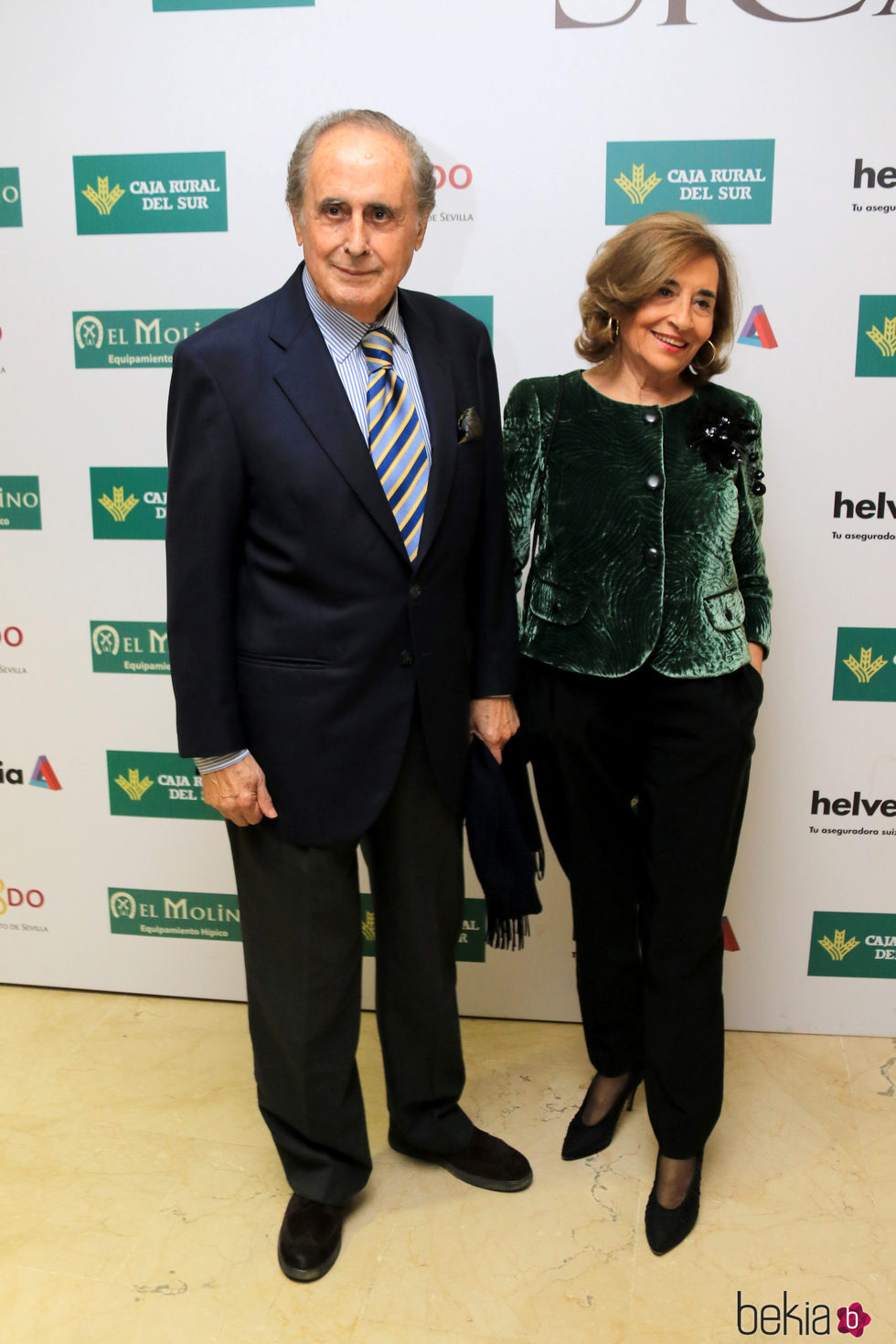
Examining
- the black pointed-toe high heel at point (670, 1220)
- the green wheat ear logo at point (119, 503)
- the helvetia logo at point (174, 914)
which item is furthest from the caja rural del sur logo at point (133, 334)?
the black pointed-toe high heel at point (670, 1220)

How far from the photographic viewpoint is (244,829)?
183 centimetres

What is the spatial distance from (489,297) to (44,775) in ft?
5.12

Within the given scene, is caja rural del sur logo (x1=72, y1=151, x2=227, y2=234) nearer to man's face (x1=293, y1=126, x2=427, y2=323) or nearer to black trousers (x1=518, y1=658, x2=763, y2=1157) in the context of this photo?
man's face (x1=293, y1=126, x2=427, y2=323)

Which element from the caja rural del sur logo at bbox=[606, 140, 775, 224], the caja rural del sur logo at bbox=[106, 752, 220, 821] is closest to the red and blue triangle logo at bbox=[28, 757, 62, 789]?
the caja rural del sur logo at bbox=[106, 752, 220, 821]

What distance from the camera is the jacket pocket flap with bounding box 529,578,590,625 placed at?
181cm

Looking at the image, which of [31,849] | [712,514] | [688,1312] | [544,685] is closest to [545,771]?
[544,685]

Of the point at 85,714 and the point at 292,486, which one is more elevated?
the point at 292,486

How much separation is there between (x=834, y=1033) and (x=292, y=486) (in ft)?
6.28

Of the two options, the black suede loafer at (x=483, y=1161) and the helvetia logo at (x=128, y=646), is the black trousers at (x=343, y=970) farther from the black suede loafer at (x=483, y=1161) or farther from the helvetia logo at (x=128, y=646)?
the helvetia logo at (x=128, y=646)

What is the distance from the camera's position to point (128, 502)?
8.30 ft

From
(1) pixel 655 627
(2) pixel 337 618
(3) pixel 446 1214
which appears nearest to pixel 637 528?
(1) pixel 655 627

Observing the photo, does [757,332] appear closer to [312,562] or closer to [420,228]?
[420,228]

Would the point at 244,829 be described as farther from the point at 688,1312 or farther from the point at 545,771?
the point at 688,1312

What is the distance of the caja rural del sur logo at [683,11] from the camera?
2148 mm
